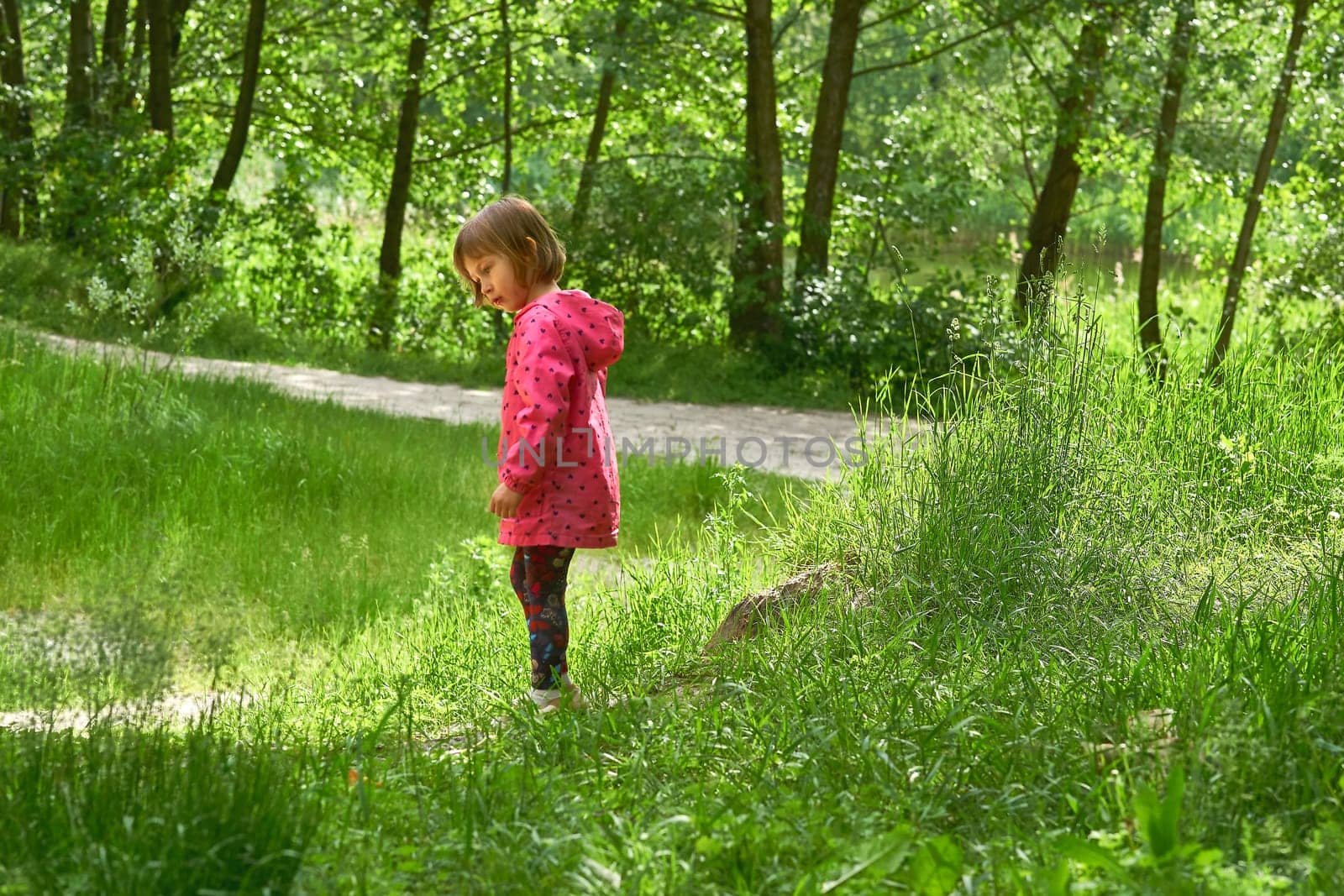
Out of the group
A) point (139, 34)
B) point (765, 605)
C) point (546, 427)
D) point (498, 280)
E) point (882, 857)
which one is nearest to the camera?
point (882, 857)

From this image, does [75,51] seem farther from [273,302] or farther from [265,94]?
[273,302]

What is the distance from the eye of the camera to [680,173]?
1334cm

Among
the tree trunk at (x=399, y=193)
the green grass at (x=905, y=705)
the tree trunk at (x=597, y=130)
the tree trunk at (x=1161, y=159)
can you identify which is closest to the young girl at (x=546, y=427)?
the green grass at (x=905, y=705)

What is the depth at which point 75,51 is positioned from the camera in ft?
51.9

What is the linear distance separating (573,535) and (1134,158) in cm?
1381

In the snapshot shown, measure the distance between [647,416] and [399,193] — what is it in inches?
235

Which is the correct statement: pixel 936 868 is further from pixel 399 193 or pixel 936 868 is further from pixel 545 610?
pixel 399 193

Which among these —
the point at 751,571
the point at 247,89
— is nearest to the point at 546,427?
the point at 751,571

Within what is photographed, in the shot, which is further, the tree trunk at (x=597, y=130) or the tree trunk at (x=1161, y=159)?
the tree trunk at (x=597, y=130)

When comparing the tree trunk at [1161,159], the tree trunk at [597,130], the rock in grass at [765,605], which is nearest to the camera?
the rock in grass at [765,605]

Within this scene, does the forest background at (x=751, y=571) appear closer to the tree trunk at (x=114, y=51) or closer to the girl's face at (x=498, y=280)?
the girl's face at (x=498, y=280)

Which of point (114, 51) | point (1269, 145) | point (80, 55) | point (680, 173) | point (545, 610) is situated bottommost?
point (545, 610)

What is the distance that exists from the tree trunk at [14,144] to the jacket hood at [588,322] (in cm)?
1257

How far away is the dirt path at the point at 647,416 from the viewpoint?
29.1 feet
